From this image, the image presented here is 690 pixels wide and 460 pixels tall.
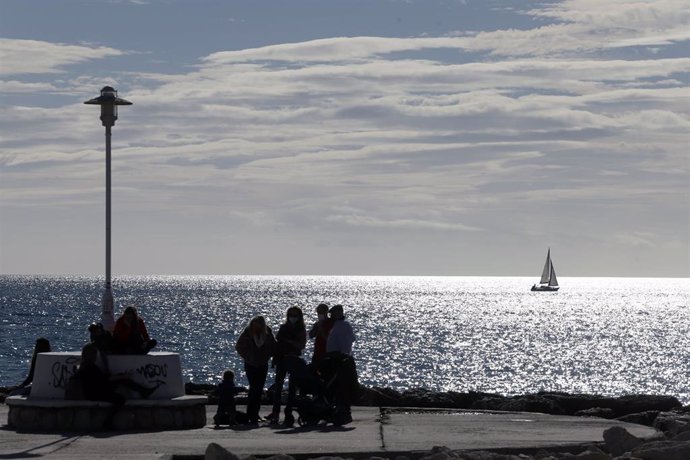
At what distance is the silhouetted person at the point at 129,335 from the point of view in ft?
52.4

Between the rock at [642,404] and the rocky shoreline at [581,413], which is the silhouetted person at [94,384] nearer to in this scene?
the rocky shoreline at [581,413]

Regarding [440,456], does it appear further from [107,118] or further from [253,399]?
[107,118]

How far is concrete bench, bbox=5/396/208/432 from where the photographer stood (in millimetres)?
15320

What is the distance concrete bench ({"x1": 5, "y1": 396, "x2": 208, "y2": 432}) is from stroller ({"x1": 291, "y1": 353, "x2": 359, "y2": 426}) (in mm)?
1376

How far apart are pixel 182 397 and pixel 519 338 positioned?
86.8m

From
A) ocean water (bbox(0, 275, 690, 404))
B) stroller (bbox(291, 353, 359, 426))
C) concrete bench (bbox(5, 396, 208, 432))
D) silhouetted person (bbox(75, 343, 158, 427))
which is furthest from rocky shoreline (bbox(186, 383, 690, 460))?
ocean water (bbox(0, 275, 690, 404))

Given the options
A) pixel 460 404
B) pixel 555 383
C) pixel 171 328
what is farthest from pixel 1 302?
pixel 460 404

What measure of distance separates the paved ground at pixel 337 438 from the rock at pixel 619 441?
0.40 m

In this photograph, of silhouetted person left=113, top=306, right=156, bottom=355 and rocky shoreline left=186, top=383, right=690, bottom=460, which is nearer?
rocky shoreline left=186, top=383, right=690, bottom=460

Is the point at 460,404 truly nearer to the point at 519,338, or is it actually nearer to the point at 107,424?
the point at 107,424

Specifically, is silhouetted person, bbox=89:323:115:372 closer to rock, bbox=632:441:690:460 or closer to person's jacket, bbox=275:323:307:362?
person's jacket, bbox=275:323:307:362

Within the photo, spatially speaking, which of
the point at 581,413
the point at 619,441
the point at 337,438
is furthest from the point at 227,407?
the point at 581,413

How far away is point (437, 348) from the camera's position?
282ft

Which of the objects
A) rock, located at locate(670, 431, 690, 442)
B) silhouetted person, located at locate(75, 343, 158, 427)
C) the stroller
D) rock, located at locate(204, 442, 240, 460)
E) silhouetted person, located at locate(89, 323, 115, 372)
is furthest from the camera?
the stroller
